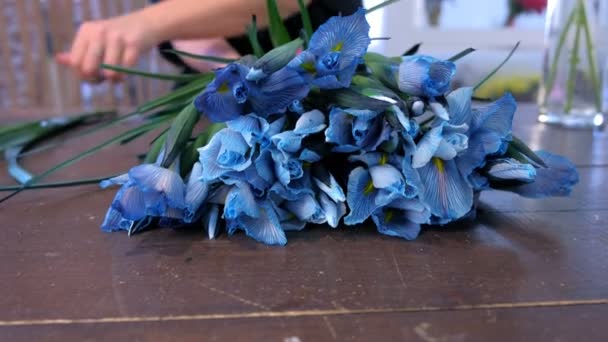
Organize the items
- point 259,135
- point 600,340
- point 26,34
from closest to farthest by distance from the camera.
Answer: point 600,340 < point 259,135 < point 26,34

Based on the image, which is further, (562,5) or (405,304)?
(562,5)

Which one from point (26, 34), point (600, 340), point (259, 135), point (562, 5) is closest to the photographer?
point (600, 340)

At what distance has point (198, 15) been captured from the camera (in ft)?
2.85

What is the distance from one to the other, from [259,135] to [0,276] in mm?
166

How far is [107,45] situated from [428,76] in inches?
23.1

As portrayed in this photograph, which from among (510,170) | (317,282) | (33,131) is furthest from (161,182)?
(33,131)

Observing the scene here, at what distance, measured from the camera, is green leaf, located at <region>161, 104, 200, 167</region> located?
14.2 inches

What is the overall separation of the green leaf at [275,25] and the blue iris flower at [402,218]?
157mm

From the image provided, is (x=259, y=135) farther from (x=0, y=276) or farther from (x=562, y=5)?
(x=562, y=5)

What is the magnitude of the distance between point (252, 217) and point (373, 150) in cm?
9

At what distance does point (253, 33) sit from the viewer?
0.40 m

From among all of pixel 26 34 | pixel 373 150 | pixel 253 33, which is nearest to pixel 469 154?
pixel 373 150

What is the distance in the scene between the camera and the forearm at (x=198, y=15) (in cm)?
85

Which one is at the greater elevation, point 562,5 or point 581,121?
point 562,5
